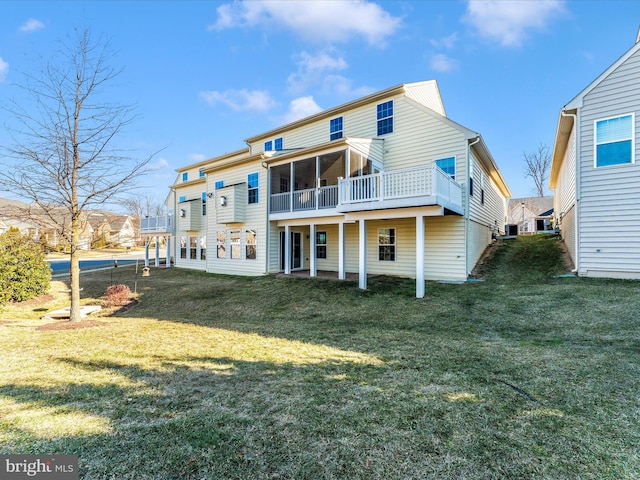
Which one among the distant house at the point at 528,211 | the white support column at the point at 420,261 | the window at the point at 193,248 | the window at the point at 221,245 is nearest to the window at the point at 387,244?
the white support column at the point at 420,261

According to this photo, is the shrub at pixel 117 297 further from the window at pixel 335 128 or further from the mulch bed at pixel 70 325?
the window at pixel 335 128

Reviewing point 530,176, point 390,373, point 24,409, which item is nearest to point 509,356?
point 390,373

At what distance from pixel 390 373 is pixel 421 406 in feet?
3.05

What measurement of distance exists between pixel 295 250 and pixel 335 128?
6739mm

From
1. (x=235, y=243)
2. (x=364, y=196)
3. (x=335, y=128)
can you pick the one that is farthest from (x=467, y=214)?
(x=235, y=243)

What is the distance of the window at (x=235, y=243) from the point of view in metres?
16.7

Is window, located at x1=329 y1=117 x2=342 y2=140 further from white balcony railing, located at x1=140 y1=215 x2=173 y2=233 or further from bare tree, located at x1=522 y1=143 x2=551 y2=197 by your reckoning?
bare tree, located at x1=522 y1=143 x2=551 y2=197

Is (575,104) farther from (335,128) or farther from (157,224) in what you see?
(157,224)

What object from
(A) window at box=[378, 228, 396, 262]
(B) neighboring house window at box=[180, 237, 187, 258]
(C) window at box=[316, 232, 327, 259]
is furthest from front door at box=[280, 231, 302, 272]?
(B) neighboring house window at box=[180, 237, 187, 258]

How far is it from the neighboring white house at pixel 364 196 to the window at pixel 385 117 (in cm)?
5

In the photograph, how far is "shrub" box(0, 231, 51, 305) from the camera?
32.0 ft

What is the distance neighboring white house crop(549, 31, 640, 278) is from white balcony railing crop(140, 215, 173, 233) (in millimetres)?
22902

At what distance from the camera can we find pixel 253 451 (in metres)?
2.46

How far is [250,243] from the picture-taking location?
16125 mm
